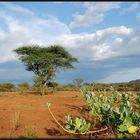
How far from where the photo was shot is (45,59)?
24156 millimetres

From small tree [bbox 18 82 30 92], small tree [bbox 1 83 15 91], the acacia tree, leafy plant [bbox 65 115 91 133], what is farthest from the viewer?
small tree [bbox 1 83 15 91]

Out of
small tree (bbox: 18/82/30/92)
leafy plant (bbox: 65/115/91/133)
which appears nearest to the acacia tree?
small tree (bbox: 18/82/30/92)

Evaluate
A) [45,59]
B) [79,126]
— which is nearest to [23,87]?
[45,59]

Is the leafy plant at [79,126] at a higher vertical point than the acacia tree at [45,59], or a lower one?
lower

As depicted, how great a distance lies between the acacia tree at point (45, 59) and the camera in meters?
24.2

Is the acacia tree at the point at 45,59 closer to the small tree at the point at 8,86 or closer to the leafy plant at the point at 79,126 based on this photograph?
Answer: the small tree at the point at 8,86

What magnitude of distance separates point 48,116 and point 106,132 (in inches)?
108

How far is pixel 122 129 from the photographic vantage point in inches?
232

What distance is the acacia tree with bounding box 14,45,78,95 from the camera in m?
24.2

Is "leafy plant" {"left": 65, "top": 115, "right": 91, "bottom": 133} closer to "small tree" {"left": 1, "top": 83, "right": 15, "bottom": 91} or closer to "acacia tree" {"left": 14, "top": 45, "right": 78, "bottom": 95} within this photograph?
"acacia tree" {"left": 14, "top": 45, "right": 78, "bottom": 95}

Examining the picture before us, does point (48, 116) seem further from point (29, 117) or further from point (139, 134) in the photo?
point (139, 134)

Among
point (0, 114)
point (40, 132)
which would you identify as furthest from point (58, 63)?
point (40, 132)

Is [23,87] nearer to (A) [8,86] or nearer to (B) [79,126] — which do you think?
(A) [8,86]

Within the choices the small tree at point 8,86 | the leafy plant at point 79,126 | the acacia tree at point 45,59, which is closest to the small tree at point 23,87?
the small tree at point 8,86
